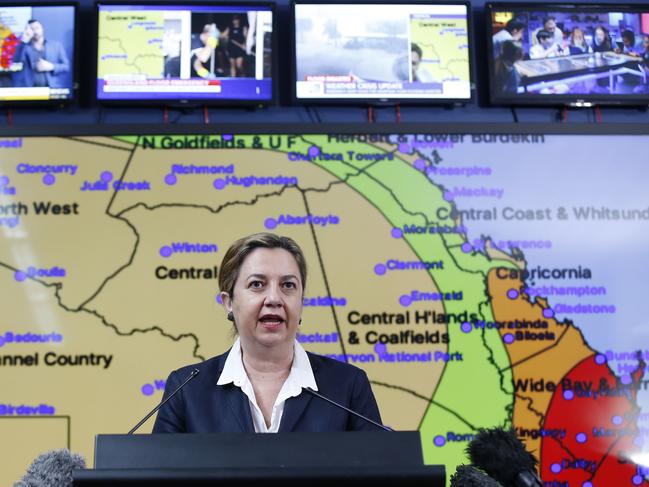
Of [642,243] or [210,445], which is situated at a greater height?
[642,243]

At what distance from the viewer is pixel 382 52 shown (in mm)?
2803

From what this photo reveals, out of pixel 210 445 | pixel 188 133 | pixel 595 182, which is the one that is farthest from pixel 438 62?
pixel 210 445

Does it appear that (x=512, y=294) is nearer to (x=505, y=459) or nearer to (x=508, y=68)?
(x=508, y=68)

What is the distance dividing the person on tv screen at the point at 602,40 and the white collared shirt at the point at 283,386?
6.16 ft

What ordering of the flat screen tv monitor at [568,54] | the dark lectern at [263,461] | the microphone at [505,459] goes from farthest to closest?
the flat screen tv monitor at [568,54] → the microphone at [505,459] → the dark lectern at [263,461]

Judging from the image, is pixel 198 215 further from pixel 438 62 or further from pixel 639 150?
pixel 639 150

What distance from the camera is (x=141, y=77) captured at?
8.96 feet

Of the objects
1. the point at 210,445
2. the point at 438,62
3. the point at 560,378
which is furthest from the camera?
the point at 438,62

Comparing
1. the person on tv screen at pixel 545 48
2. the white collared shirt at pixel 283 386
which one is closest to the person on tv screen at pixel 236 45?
the person on tv screen at pixel 545 48

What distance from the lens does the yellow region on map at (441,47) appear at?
2.80 metres

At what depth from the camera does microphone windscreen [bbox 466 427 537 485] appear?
1.15 m

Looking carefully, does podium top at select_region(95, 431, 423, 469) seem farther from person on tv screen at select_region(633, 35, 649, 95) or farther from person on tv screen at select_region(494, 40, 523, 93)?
person on tv screen at select_region(633, 35, 649, 95)

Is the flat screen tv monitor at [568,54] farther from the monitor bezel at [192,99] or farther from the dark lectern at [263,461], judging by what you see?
the dark lectern at [263,461]

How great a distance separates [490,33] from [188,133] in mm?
1252
